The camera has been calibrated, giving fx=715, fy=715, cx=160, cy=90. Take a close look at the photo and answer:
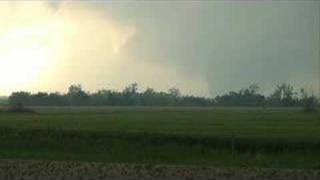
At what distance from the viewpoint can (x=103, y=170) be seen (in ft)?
98.4

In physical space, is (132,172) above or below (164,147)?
below

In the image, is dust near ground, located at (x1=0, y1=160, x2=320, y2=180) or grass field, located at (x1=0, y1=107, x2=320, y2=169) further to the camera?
grass field, located at (x1=0, y1=107, x2=320, y2=169)

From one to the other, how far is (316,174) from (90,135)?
2444cm

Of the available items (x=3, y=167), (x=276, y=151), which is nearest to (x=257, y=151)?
(x=276, y=151)

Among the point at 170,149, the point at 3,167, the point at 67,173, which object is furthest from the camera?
the point at 170,149

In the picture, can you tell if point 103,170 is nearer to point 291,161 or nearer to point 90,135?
point 291,161

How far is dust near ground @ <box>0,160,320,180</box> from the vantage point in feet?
90.2

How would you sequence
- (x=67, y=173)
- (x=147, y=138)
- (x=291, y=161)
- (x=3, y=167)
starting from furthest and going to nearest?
(x=147, y=138) → (x=291, y=161) → (x=3, y=167) → (x=67, y=173)

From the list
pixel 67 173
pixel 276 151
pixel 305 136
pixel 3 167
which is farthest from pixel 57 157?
pixel 305 136

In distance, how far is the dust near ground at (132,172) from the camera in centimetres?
2748

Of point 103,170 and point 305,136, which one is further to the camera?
point 305,136

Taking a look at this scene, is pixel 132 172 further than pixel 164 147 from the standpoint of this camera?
No

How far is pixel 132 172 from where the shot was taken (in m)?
29.3

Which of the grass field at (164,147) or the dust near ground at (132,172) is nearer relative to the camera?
the dust near ground at (132,172)
